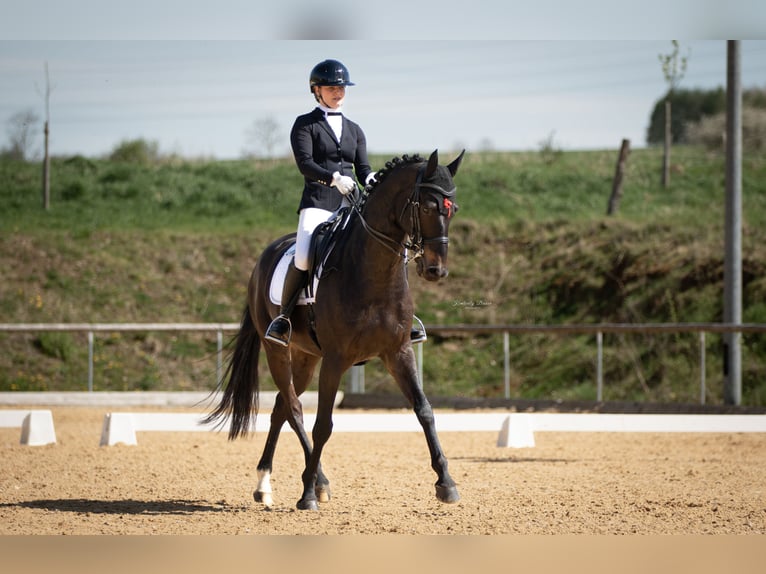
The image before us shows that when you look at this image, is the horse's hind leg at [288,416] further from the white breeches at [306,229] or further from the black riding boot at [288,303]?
the white breeches at [306,229]

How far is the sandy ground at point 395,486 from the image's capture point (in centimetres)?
536

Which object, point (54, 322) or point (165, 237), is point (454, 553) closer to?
point (54, 322)

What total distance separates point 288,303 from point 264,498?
1.32 m

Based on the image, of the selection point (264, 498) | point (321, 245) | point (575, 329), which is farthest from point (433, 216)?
point (575, 329)

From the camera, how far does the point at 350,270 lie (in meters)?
5.75

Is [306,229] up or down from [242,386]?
up

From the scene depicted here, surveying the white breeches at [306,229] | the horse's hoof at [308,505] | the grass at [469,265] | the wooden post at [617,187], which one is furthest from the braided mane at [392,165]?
the wooden post at [617,187]

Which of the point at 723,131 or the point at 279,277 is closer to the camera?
the point at 279,277

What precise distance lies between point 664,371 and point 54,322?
39.9 feet

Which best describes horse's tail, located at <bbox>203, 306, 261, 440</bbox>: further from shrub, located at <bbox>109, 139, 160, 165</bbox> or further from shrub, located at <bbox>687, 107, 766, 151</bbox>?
shrub, located at <bbox>687, 107, 766, 151</bbox>

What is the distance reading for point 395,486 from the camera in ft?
23.3

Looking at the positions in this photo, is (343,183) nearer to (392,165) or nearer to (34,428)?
(392,165)

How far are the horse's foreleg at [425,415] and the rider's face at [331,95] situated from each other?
180 centimetres

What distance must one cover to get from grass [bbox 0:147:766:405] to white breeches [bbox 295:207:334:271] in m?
9.68
